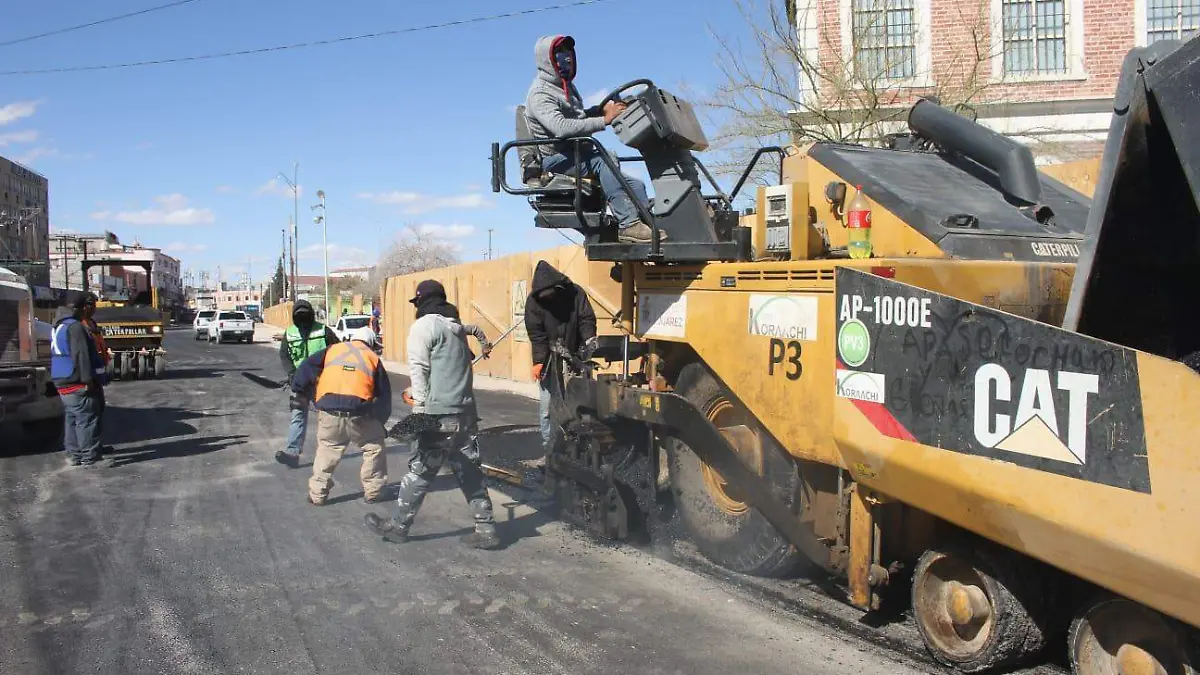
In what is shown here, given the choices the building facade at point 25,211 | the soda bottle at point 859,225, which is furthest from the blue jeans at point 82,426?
the building facade at point 25,211

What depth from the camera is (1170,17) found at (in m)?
16.2

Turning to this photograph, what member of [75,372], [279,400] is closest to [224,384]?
[279,400]

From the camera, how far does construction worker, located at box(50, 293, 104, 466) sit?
925cm

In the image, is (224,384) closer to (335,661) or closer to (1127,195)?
(335,661)

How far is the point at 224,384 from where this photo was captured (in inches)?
768

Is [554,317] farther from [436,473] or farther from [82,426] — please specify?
[82,426]

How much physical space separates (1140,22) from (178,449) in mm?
16719

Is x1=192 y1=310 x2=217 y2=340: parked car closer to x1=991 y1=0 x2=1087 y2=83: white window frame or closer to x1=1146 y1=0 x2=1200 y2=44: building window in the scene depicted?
x1=991 y1=0 x2=1087 y2=83: white window frame

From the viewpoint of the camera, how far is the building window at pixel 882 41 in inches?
561

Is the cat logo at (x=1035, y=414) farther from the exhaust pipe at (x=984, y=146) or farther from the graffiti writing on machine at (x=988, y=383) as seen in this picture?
the exhaust pipe at (x=984, y=146)

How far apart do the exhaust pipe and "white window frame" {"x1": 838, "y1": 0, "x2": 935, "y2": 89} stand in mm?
8890

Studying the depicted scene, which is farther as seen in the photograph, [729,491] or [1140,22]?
[1140,22]

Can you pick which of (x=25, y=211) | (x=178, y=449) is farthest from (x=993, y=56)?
(x=25, y=211)

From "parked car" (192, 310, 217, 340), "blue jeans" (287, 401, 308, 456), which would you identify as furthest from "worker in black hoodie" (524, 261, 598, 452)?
"parked car" (192, 310, 217, 340)
